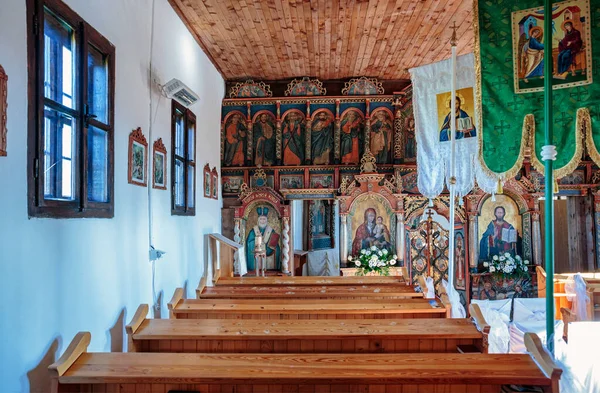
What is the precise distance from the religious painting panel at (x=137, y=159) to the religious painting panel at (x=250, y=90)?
440 centimetres

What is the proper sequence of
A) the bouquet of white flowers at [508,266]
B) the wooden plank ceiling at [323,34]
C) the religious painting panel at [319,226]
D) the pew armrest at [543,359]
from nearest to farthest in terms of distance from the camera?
1. the pew armrest at [543,359]
2. the wooden plank ceiling at [323,34]
3. the bouquet of white flowers at [508,266]
4. the religious painting panel at [319,226]

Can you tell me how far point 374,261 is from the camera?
7574mm

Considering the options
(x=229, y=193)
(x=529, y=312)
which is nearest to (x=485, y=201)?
(x=529, y=312)

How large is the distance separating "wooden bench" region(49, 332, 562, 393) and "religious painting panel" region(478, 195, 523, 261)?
601 centimetres

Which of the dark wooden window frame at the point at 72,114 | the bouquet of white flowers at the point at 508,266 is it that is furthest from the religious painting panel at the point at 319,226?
the dark wooden window frame at the point at 72,114

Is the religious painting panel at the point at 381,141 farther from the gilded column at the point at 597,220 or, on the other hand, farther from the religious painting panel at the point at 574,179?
the gilded column at the point at 597,220

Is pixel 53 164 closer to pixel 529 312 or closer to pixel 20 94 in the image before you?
pixel 20 94

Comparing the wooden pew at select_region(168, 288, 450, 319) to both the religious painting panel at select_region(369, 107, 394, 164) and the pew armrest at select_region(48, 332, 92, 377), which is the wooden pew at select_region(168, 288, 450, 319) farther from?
the religious painting panel at select_region(369, 107, 394, 164)

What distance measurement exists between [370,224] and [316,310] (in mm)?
4472

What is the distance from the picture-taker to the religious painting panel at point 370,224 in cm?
788

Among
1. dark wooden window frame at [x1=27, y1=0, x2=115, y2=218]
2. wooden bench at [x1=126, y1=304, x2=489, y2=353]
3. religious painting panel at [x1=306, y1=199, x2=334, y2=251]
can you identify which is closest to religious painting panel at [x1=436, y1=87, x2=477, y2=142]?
wooden bench at [x1=126, y1=304, x2=489, y2=353]

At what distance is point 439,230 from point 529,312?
2095 millimetres

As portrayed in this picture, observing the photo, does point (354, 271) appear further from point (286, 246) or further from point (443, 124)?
point (443, 124)

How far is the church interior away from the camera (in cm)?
213
